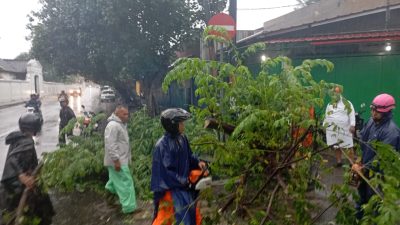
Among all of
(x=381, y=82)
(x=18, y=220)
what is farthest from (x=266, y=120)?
(x=381, y=82)

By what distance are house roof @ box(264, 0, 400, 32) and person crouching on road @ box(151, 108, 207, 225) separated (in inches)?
392

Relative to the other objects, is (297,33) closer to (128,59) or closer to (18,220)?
(128,59)

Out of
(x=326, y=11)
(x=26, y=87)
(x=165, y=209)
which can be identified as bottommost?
(x=165, y=209)

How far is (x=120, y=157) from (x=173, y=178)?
2329mm

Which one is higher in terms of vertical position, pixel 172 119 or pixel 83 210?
pixel 172 119

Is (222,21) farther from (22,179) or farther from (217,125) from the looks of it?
(22,179)

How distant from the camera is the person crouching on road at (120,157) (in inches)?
213

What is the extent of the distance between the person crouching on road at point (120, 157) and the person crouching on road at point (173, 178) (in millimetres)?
2051

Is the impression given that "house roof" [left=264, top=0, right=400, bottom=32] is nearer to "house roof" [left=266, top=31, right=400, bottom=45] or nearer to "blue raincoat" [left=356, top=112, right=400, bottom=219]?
"house roof" [left=266, top=31, right=400, bottom=45]

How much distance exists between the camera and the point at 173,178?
3.42m

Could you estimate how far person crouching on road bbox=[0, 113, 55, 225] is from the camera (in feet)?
11.6

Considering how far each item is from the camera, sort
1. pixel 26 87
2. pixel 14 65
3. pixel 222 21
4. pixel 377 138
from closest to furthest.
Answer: pixel 377 138 < pixel 222 21 < pixel 26 87 < pixel 14 65

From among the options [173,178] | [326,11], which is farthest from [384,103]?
[326,11]

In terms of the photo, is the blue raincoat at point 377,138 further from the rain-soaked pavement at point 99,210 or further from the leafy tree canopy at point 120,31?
the leafy tree canopy at point 120,31
